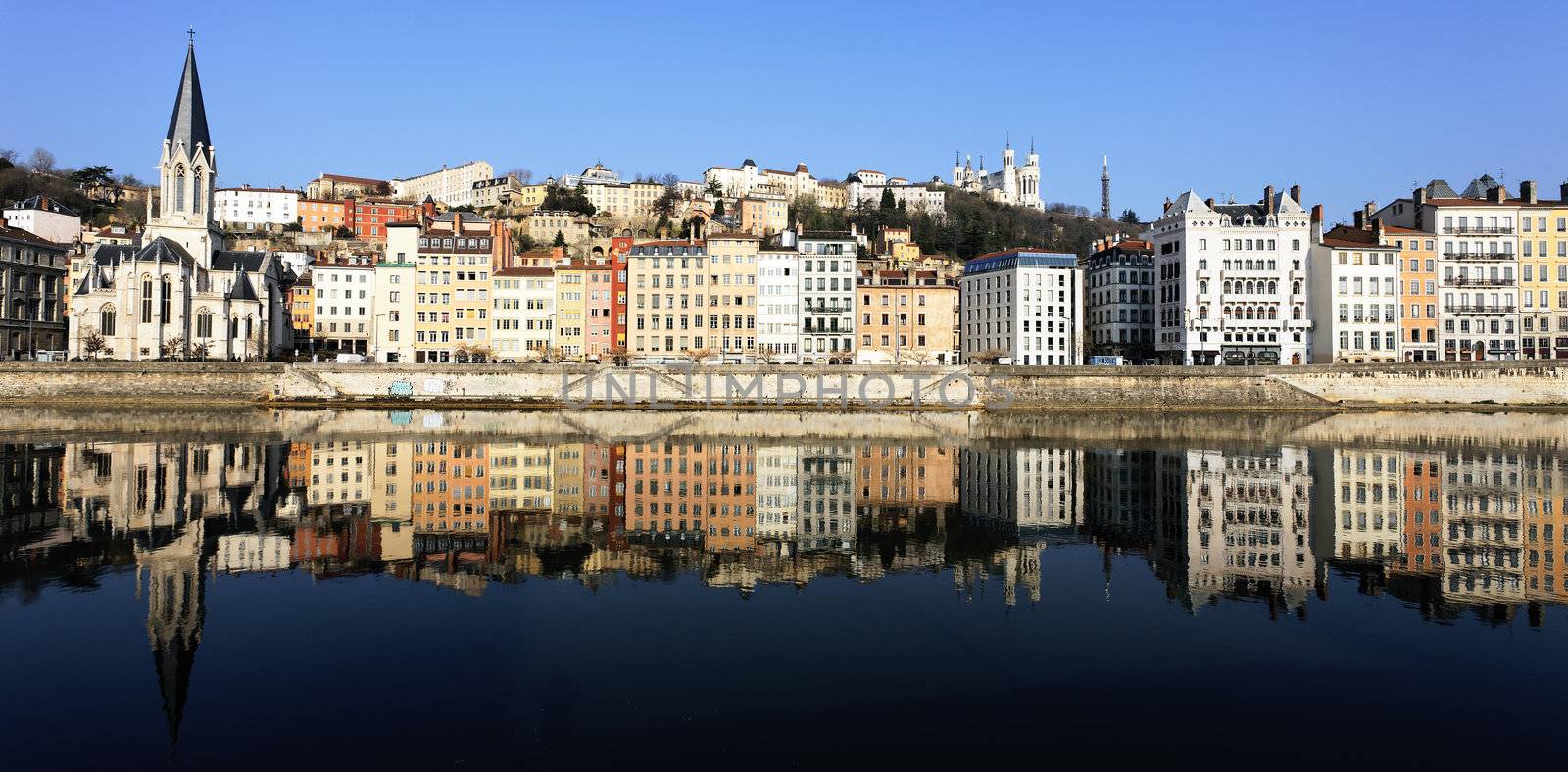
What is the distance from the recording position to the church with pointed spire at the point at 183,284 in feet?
204

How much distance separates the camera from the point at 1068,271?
6856cm

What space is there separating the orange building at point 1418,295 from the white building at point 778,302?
37.8 metres

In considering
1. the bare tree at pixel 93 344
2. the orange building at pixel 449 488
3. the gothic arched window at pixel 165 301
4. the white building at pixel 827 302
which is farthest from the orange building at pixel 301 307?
the orange building at pixel 449 488

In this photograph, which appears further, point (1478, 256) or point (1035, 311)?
point (1035, 311)

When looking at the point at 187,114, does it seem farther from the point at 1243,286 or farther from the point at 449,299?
the point at 1243,286

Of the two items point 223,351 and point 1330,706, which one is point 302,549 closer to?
point 1330,706

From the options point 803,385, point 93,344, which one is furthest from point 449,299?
point 803,385

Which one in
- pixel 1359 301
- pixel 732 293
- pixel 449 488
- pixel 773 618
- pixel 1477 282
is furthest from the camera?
pixel 732 293

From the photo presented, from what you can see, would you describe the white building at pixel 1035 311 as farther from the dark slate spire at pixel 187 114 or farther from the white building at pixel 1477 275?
the dark slate spire at pixel 187 114

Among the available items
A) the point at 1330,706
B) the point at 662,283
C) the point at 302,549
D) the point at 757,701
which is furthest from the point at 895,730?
the point at 662,283

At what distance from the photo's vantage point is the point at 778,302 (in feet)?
221

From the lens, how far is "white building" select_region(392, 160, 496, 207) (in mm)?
146500

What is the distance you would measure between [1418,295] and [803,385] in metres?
40.3

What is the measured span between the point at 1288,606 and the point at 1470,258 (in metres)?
59.2
